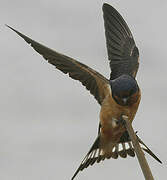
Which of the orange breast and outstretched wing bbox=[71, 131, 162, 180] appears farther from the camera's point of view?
outstretched wing bbox=[71, 131, 162, 180]

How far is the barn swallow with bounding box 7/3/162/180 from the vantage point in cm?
159

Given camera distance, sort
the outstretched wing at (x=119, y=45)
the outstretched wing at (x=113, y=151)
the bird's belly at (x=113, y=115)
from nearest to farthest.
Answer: the bird's belly at (x=113, y=115), the outstretched wing at (x=113, y=151), the outstretched wing at (x=119, y=45)

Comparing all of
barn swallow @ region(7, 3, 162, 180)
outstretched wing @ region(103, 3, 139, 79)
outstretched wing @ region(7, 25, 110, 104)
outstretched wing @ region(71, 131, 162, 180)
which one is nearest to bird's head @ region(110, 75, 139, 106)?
barn swallow @ region(7, 3, 162, 180)

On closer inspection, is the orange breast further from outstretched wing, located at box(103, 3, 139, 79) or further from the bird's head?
outstretched wing, located at box(103, 3, 139, 79)

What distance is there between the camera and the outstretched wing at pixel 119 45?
2375 mm

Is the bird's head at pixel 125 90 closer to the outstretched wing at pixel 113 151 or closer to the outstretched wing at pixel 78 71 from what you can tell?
the outstretched wing at pixel 78 71

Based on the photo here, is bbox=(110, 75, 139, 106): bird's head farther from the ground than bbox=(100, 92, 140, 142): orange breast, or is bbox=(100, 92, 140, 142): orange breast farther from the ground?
bbox=(110, 75, 139, 106): bird's head

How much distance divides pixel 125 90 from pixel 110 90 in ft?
0.73

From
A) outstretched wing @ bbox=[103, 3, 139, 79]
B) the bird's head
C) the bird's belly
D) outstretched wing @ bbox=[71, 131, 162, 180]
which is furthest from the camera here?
outstretched wing @ bbox=[103, 3, 139, 79]

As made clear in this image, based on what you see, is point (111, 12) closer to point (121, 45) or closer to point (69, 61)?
point (121, 45)

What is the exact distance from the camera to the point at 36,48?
62.4 inches

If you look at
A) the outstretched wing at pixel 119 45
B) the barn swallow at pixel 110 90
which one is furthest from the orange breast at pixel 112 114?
the outstretched wing at pixel 119 45

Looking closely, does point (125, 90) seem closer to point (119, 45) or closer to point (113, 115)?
point (113, 115)

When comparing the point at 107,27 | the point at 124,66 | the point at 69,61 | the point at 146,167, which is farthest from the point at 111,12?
the point at 146,167
